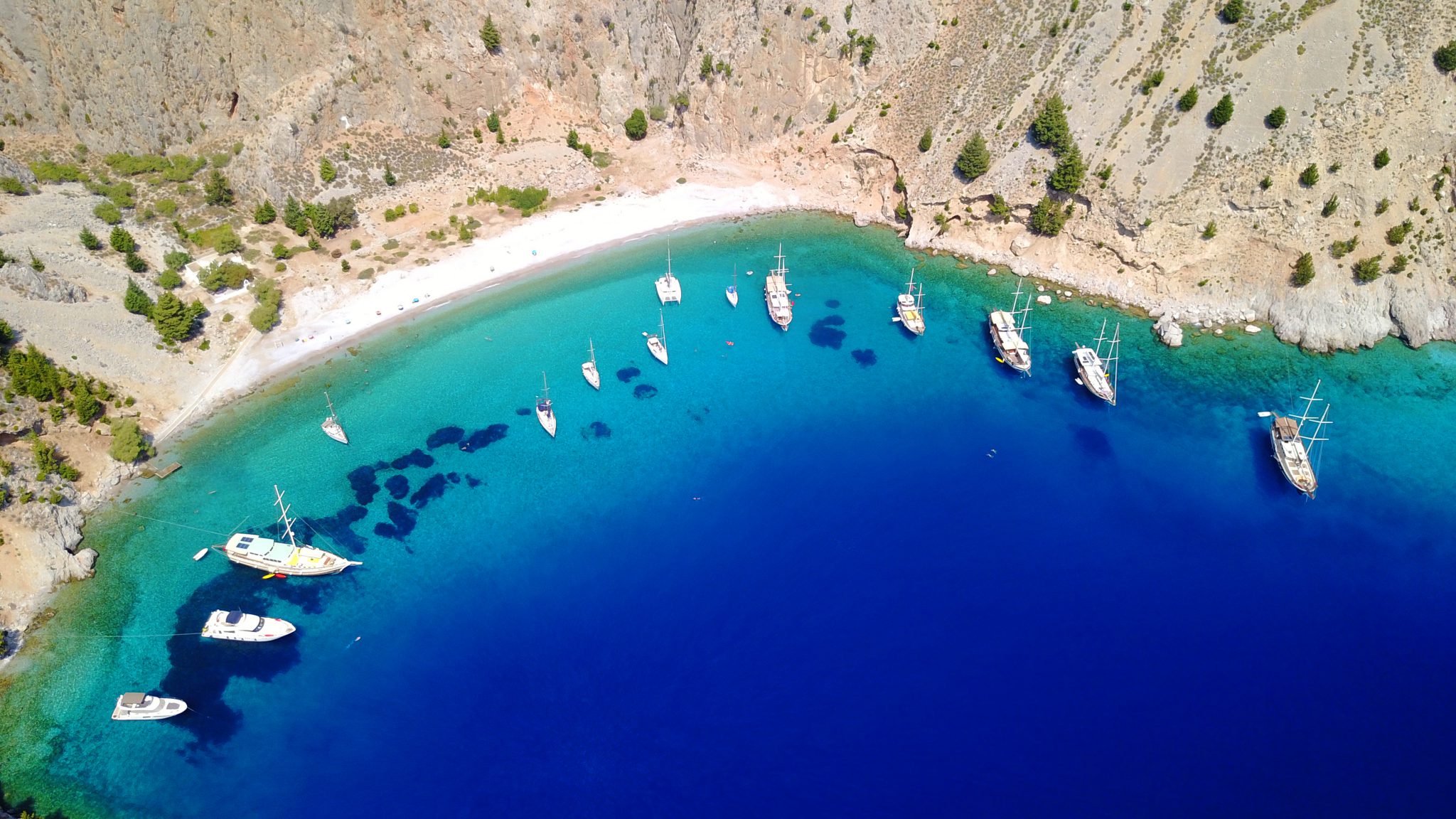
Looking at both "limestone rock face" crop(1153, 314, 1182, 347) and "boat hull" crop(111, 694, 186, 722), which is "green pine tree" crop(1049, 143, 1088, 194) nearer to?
"limestone rock face" crop(1153, 314, 1182, 347)

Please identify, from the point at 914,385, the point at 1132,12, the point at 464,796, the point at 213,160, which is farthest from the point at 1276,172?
the point at 213,160

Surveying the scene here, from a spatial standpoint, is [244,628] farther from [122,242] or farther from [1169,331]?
[1169,331]

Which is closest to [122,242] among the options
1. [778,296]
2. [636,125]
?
[636,125]

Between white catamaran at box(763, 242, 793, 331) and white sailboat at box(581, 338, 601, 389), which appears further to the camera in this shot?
white catamaran at box(763, 242, 793, 331)

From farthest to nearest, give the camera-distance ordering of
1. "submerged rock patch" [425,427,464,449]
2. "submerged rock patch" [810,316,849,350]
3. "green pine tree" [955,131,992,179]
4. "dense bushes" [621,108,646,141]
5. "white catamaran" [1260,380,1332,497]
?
1. "dense bushes" [621,108,646,141]
2. "green pine tree" [955,131,992,179]
3. "submerged rock patch" [810,316,849,350]
4. "submerged rock patch" [425,427,464,449]
5. "white catamaran" [1260,380,1332,497]

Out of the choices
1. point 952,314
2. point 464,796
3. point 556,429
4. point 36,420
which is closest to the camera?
point 464,796

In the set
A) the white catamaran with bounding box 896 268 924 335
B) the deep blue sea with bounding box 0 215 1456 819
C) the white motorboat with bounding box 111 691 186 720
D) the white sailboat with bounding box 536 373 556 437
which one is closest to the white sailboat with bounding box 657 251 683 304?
the deep blue sea with bounding box 0 215 1456 819

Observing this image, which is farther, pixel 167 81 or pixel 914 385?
pixel 167 81

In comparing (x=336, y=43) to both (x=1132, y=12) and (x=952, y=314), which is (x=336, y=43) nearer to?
(x=952, y=314)
